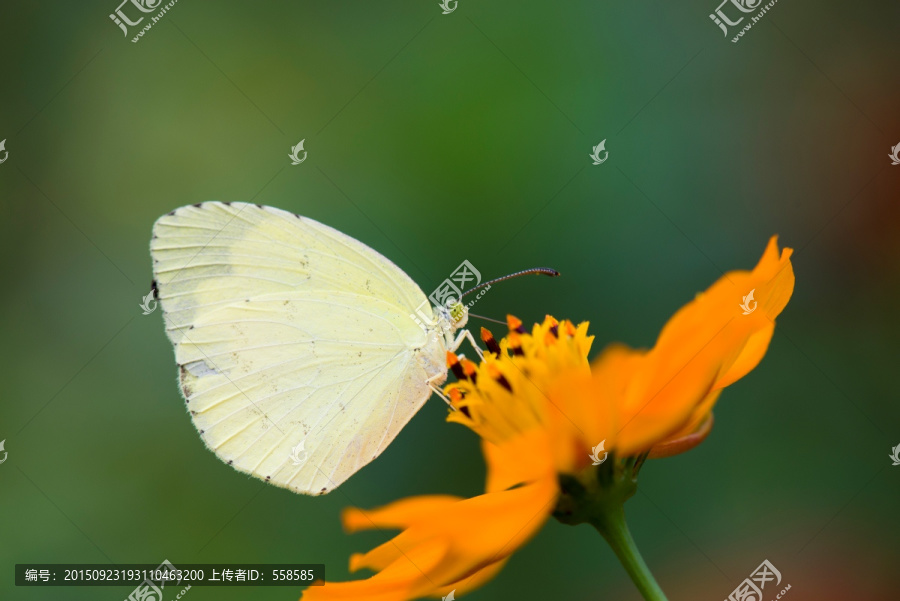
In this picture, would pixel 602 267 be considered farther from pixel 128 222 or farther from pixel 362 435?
pixel 128 222

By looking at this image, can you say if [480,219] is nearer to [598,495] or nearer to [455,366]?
[455,366]

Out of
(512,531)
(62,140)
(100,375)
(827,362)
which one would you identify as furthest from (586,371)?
(62,140)

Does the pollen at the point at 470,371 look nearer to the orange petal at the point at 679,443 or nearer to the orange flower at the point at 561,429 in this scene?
the orange flower at the point at 561,429

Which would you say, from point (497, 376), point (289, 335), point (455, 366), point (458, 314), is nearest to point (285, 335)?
point (289, 335)

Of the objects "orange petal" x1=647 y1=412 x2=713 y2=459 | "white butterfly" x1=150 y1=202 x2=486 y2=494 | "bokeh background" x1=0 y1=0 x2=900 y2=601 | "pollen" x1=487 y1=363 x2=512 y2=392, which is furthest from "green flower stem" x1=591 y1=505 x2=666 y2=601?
"bokeh background" x1=0 y1=0 x2=900 y2=601

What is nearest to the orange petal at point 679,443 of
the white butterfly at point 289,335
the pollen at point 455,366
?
the pollen at point 455,366

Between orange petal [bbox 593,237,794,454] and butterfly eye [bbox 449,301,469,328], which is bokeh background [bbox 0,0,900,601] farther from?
orange petal [bbox 593,237,794,454]
